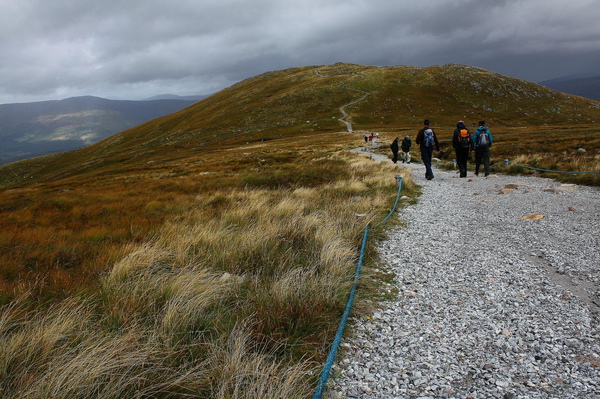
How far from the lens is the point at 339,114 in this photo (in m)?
94.8

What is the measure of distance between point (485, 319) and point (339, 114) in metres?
96.1

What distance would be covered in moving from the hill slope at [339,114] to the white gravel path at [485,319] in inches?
2814

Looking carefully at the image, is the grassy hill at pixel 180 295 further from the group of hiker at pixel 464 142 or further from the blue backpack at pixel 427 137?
the blue backpack at pixel 427 137

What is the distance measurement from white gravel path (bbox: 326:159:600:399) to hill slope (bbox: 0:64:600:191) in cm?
7148

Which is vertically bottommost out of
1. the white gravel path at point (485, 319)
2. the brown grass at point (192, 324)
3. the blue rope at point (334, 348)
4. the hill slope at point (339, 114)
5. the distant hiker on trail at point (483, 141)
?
the white gravel path at point (485, 319)

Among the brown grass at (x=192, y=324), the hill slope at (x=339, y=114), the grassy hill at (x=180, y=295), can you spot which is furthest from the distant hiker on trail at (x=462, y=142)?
the hill slope at (x=339, y=114)

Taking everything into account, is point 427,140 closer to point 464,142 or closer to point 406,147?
point 464,142

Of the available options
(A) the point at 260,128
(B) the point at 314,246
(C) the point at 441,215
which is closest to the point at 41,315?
(B) the point at 314,246

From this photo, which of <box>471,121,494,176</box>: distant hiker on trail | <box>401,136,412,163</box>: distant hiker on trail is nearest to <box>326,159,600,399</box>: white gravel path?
<box>471,121,494,176</box>: distant hiker on trail

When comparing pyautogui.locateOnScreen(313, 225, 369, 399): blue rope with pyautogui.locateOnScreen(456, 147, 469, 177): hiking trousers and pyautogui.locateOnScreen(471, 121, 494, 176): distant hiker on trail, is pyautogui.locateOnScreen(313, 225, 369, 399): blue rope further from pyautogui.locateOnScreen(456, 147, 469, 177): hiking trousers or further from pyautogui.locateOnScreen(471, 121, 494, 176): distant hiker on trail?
pyautogui.locateOnScreen(456, 147, 469, 177): hiking trousers

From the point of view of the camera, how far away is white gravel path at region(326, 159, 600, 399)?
2758 millimetres

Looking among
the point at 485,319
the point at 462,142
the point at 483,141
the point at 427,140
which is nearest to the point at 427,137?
the point at 427,140

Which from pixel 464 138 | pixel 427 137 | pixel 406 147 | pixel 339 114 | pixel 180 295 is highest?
pixel 339 114

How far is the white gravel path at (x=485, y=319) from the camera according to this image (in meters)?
2.76
